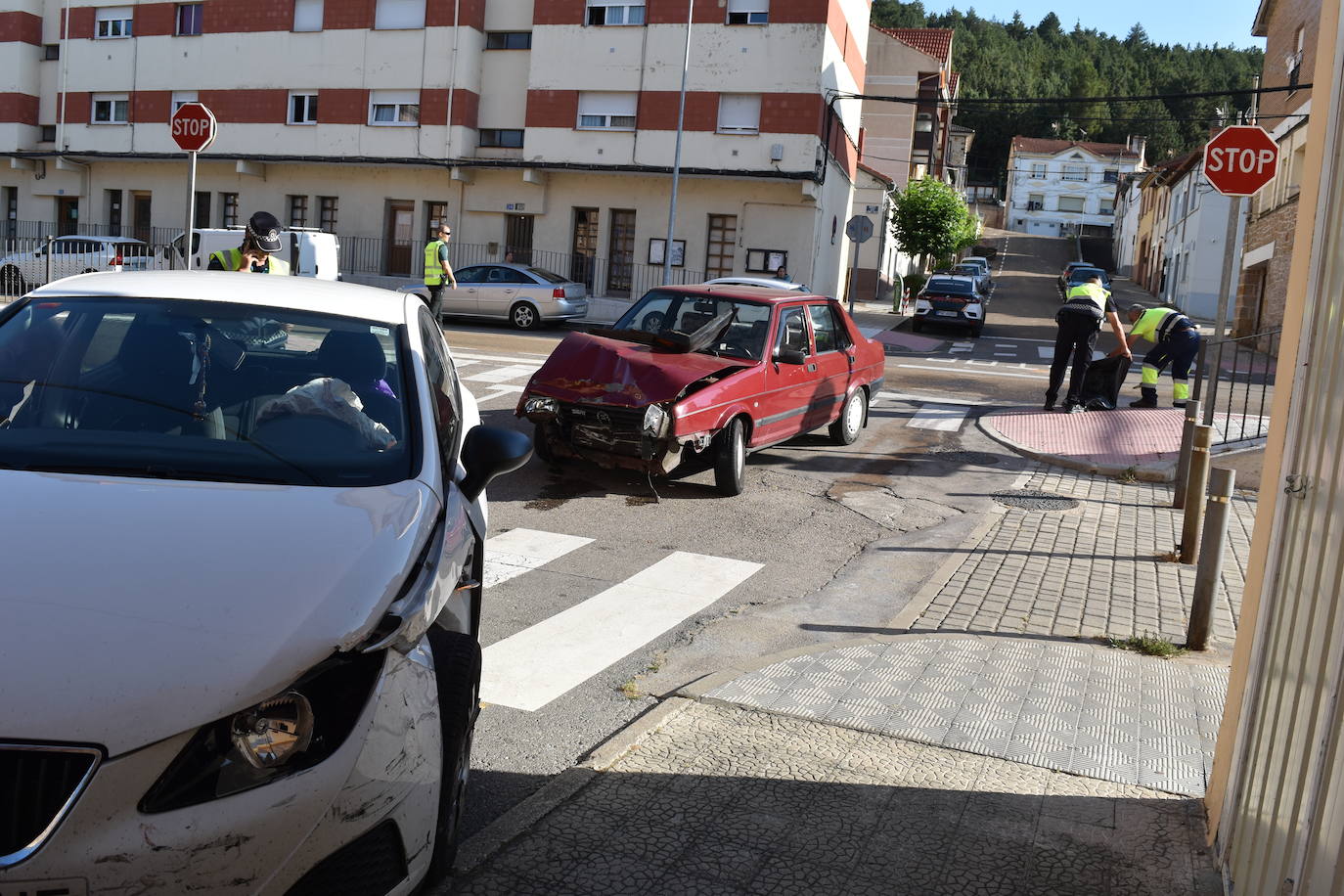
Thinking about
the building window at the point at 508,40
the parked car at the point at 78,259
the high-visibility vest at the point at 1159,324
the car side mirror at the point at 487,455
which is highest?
the building window at the point at 508,40

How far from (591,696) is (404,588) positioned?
228 cm

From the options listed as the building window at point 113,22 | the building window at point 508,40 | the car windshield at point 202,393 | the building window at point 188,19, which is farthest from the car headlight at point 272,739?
the building window at point 113,22

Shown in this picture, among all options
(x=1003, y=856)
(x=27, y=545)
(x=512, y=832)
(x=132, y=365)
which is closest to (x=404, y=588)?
(x=27, y=545)

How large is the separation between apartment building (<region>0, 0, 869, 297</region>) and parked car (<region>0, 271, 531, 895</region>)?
27936 mm

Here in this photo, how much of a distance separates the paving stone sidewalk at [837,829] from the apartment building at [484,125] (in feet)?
90.9

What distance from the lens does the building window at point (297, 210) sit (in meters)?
37.0

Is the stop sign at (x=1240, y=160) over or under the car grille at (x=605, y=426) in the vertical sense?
over

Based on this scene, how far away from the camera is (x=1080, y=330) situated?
14617 mm

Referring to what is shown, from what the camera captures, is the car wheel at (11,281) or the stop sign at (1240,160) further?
the car wheel at (11,281)

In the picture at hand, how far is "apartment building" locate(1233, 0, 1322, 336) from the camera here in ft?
103

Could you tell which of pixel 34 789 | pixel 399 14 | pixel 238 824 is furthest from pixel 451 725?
pixel 399 14

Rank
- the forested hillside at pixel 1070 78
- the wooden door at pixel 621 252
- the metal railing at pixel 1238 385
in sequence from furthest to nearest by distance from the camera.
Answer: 1. the forested hillside at pixel 1070 78
2. the wooden door at pixel 621 252
3. the metal railing at pixel 1238 385

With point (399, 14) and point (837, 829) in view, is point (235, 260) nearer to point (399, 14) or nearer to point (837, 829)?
point (837, 829)

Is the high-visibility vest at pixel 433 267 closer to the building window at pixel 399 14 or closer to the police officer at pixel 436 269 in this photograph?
the police officer at pixel 436 269
